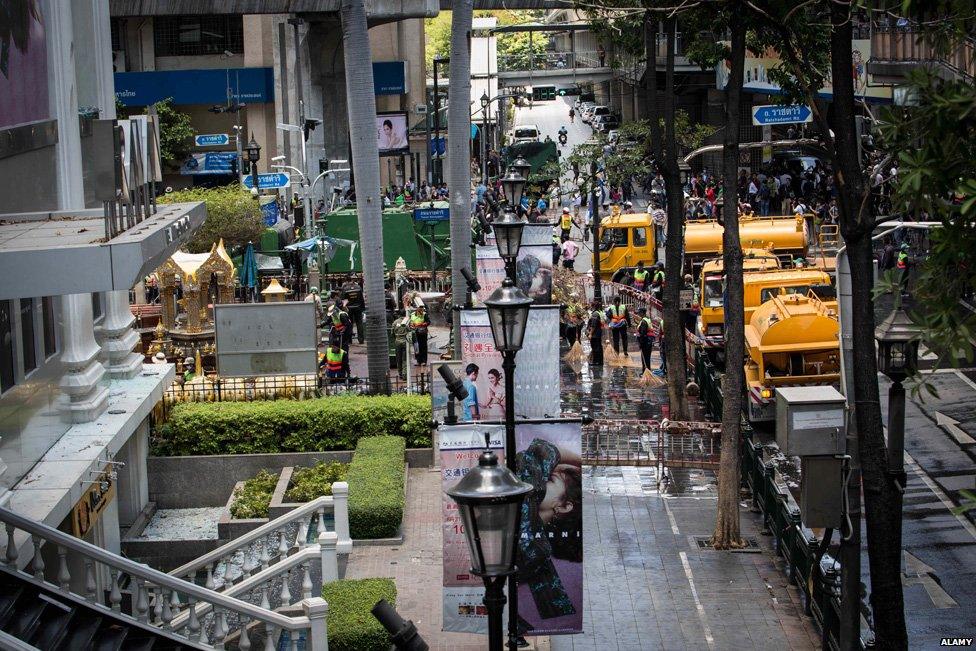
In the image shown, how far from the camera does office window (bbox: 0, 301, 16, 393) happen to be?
15.6m

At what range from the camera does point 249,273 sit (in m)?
37.9

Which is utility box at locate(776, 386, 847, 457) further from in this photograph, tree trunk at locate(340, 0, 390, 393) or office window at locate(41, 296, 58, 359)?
tree trunk at locate(340, 0, 390, 393)

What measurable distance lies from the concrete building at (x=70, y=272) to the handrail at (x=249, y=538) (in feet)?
4.70

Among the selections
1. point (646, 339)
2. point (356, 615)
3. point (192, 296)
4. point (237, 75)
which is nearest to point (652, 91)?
point (646, 339)

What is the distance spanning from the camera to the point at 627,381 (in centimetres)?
3145

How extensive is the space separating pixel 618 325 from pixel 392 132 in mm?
28904

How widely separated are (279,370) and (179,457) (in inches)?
139

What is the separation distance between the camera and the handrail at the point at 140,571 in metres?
12.8

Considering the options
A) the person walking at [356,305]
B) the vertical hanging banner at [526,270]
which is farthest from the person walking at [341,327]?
the vertical hanging banner at [526,270]

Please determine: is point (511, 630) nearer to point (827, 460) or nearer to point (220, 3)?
point (827, 460)

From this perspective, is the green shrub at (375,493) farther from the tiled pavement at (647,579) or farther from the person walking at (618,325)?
the person walking at (618,325)

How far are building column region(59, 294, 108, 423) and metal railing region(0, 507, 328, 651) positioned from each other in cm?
468

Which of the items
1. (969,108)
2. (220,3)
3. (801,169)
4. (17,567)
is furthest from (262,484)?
(801,169)

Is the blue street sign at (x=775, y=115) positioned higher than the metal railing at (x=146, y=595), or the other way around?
the blue street sign at (x=775, y=115)
